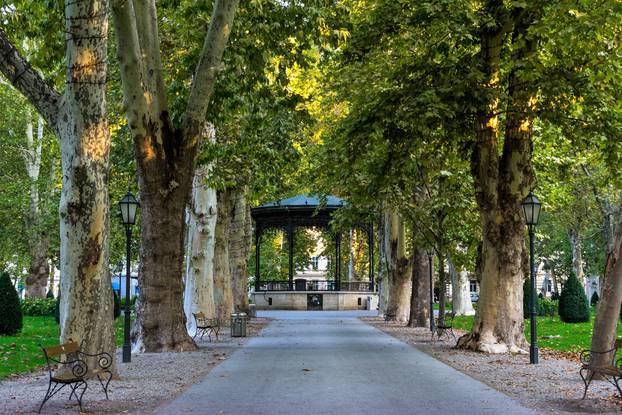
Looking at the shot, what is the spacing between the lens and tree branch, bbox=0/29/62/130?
12.8m

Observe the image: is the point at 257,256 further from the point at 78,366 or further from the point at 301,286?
the point at 78,366

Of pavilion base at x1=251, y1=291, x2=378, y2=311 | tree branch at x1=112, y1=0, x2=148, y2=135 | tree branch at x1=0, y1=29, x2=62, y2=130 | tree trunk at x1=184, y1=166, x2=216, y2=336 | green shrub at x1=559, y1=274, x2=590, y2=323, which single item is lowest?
pavilion base at x1=251, y1=291, x2=378, y2=311

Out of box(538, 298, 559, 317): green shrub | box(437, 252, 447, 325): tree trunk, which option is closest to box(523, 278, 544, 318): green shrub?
box(538, 298, 559, 317): green shrub

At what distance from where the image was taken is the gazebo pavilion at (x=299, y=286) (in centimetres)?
5047

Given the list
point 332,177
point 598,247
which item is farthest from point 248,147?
point 598,247

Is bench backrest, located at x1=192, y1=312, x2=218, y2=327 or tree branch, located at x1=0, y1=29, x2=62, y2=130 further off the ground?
tree branch, located at x1=0, y1=29, x2=62, y2=130

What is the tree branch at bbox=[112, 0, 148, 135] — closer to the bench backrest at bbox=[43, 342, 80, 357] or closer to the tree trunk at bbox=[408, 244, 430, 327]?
the bench backrest at bbox=[43, 342, 80, 357]

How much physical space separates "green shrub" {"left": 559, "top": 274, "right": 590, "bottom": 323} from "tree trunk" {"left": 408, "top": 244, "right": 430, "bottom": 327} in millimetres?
5871

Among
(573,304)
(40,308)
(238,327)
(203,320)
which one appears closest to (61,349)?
(203,320)

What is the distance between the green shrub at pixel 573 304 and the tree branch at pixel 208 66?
19.6m

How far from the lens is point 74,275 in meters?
12.1

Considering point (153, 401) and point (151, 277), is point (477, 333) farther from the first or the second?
point (153, 401)

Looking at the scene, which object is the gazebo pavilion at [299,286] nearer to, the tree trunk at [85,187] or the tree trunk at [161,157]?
the tree trunk at [161,157]

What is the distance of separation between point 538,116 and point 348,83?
5217 mm
